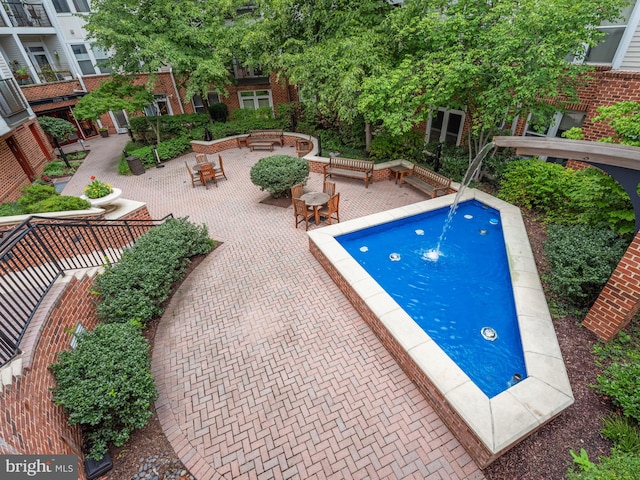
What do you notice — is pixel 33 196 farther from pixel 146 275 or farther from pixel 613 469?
pixel 613 469

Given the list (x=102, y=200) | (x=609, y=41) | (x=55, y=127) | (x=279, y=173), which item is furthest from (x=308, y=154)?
(x=55, y=127)

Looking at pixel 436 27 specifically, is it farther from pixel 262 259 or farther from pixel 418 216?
pixel 262 259

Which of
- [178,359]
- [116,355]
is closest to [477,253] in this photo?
[178,359]

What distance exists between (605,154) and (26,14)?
27.6 meters

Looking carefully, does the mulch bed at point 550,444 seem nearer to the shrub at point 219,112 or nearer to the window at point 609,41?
the window at point 609,41

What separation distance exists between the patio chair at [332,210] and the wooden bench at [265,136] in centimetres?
909

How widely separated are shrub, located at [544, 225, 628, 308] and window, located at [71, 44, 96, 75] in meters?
28.0

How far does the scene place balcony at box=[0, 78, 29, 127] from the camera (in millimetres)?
11508

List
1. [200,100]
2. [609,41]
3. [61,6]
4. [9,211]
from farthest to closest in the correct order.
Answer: [200,100] → [61,6] → [9,211] → [609,41]

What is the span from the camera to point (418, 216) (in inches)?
356

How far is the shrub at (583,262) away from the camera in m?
5.38

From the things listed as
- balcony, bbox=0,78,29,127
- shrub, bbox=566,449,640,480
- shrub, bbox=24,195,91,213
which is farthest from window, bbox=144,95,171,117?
shrub, bbox=566,449,640,480

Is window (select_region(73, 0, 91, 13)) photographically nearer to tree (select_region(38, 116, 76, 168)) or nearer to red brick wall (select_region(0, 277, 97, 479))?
tree (select_region(38, 116, 76, 168))

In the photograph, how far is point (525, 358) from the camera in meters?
4.69
